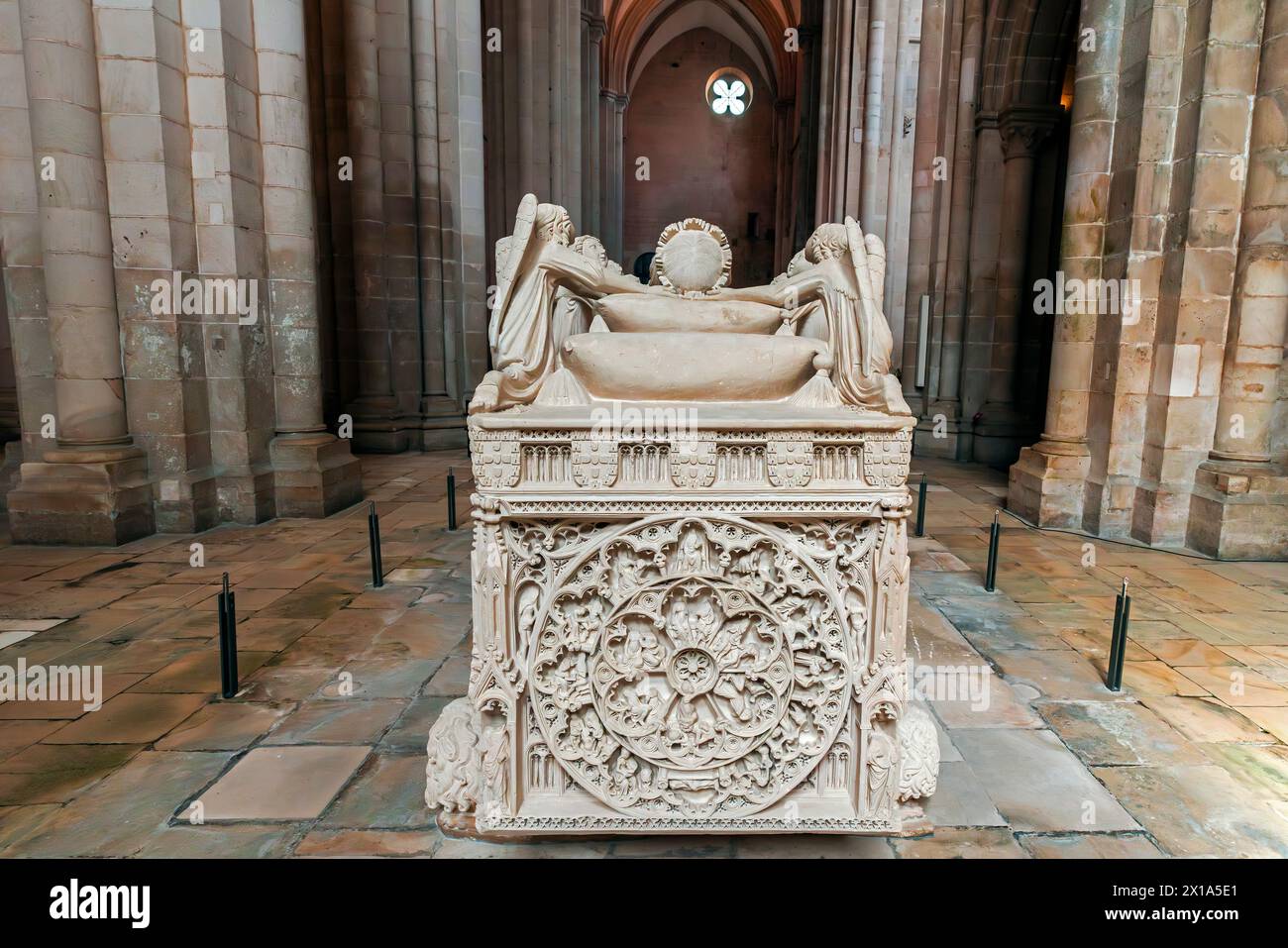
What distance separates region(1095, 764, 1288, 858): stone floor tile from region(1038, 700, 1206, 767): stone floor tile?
88 mm

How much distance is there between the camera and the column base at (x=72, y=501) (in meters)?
6.01

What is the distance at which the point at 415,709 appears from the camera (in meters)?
3.51

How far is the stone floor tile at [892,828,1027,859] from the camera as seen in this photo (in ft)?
8.16

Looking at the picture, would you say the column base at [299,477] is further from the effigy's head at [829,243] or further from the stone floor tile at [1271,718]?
the stone floor tile at [1271,718]

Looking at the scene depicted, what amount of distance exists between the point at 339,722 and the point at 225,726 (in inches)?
19.1

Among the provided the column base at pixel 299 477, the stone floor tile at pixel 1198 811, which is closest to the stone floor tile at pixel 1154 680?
the stone floor tile at pixel 1198 811

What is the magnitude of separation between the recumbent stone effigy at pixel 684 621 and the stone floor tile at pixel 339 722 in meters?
0.81

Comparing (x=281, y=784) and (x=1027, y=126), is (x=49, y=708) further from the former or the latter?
(x=1027, y=126)

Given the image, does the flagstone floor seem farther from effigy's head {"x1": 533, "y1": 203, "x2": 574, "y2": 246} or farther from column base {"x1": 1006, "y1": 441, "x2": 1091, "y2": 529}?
effigy's head {"x1": 533, "y1": 203, "x2": 574, "y2": 246}

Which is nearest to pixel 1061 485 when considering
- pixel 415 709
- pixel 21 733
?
pixel 415 709

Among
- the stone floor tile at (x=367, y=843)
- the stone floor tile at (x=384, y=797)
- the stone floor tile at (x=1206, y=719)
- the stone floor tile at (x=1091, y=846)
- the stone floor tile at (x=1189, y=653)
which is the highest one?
the stone floor tile at (x=1189, y=653)

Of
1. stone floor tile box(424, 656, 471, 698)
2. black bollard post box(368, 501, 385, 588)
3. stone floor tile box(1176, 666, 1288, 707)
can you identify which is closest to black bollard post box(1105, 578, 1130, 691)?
stone floor tile box(1176, 666, 1288, 707)

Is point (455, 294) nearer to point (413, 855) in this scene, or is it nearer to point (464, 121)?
point (464, 121)

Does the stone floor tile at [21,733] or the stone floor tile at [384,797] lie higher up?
the stone floor tile at [384,797]
